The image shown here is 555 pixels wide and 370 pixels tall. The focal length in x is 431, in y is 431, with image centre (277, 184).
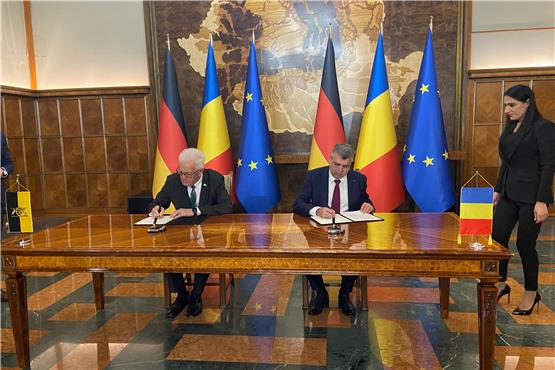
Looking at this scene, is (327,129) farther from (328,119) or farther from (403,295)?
(403,295)

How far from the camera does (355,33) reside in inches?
201

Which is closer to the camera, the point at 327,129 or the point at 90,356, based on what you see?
the point at 90,356

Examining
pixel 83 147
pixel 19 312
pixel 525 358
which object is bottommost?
pixel 525 358

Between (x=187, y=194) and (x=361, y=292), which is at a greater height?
(x=187, y=194)

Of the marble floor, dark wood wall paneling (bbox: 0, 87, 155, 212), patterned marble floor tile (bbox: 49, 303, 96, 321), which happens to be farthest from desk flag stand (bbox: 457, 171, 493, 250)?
dark wood wall paneling (bbox: 0, 87, 155, 212)

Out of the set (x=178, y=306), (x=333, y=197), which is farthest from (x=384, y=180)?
(x=178, y=306)

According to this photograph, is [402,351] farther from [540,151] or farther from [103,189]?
[103,189]

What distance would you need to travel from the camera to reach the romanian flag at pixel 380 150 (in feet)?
14.3

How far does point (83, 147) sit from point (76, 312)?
3584 mm

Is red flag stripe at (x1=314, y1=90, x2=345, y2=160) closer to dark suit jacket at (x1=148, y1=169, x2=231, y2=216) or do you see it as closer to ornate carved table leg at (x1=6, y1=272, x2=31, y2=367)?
dark suit jacket at (x1=148, y1=169, x2=231, y2=216)

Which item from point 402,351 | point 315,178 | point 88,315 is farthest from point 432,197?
point 88,315

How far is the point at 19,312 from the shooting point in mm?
2117

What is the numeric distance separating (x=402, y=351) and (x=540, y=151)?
1.38 metres

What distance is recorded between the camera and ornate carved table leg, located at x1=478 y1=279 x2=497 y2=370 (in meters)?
1.82
